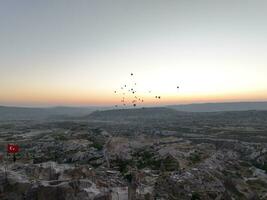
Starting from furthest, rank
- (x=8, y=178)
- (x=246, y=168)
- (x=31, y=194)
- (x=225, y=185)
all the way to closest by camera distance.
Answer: (x=246, y=168) < (x=225, y=185) < (x=8, y=178) < (x=31, y=194)

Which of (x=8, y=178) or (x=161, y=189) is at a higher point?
(x=8, y=178)

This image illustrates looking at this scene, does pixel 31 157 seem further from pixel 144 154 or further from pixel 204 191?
pixel 204 191

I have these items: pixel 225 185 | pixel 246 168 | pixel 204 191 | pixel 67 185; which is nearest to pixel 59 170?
pixel 67 185

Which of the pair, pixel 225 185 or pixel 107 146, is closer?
pixel 225 185

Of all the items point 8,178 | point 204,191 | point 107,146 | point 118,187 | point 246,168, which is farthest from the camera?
point 107,146

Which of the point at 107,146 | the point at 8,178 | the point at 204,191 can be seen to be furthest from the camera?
the point at 107,146

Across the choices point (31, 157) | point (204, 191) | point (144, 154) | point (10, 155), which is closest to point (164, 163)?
point (144, 154)

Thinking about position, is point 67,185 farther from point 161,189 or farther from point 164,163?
point 164,163

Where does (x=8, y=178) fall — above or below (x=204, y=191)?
above

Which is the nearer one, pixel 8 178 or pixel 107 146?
pixel 8 178
